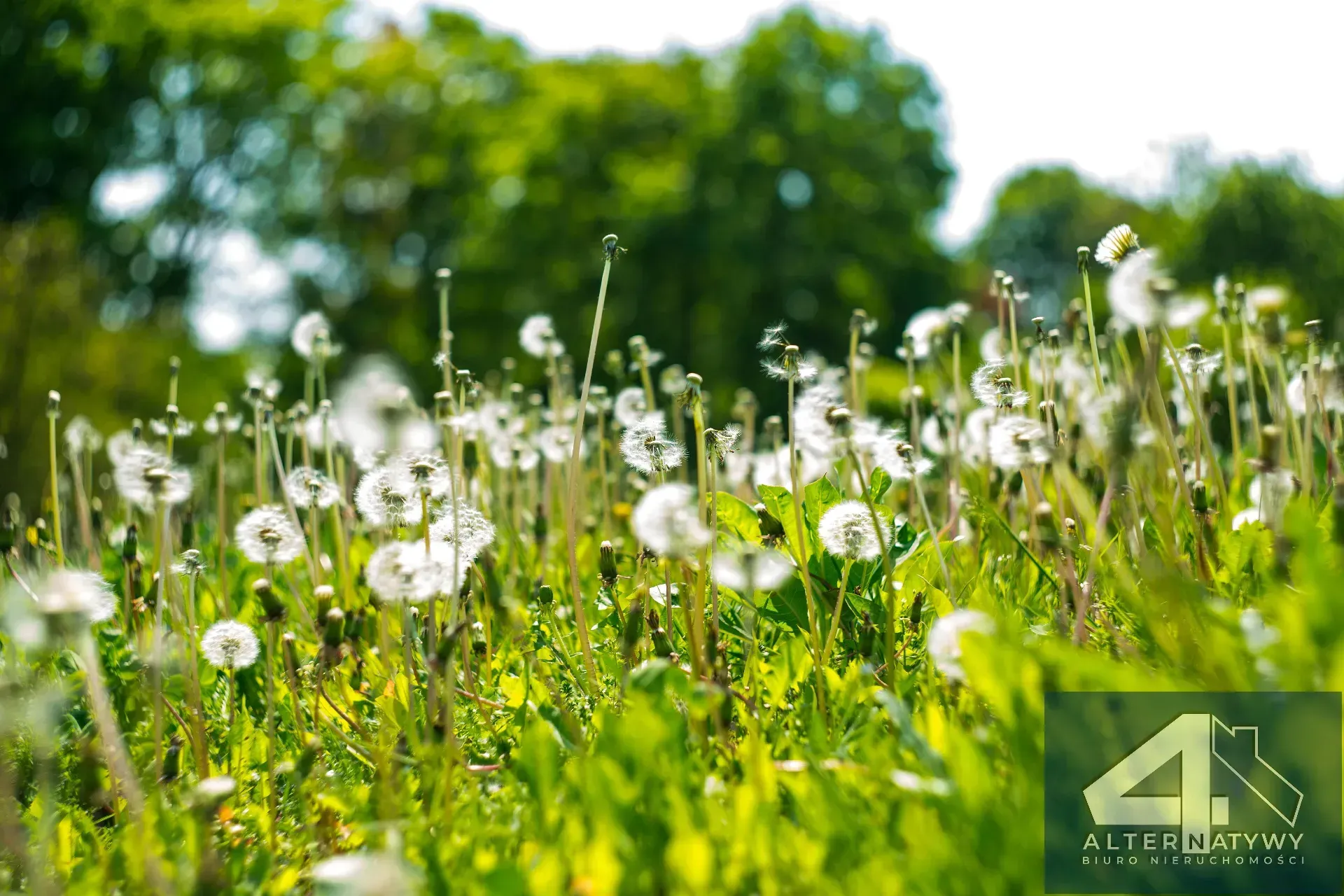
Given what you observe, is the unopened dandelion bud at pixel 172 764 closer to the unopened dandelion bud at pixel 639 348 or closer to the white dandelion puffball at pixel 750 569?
the white dandelion puffball at pixel 750 569

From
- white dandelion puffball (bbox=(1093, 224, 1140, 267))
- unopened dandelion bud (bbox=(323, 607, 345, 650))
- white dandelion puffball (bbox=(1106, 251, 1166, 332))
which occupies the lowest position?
unopened dandelion bud (bbox=(323, 607, 345, 650))

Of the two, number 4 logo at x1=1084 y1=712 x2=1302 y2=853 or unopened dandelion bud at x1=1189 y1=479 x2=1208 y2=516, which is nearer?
number 4 logo at x1=1084 y1=712 x2=1302 y2=853

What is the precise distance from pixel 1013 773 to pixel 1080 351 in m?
2.49

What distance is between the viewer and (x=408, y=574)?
1.94m

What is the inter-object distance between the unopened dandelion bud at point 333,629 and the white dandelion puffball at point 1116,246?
5.34 feet

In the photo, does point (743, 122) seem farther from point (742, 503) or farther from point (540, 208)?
point (742, 503)

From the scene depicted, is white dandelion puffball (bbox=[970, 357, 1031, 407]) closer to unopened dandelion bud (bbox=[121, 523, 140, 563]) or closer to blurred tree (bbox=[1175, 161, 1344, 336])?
unopened dandelion bud (bbox=[121, 523, 140, 563])

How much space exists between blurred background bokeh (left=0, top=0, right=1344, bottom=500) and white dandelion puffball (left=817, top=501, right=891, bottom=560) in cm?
1126

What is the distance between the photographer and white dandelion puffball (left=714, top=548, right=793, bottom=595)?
67.9 inches

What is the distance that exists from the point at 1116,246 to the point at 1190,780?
→ 1.05 metres

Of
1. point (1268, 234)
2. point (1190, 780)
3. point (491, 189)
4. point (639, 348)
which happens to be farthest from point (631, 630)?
point (491, 189)

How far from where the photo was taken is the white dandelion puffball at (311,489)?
108 inches

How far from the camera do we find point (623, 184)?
2234 centimetres

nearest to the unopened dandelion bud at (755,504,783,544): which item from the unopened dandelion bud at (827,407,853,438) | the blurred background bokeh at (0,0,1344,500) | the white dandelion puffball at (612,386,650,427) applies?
the unopened dandelion bud at (827,407,853,438)
